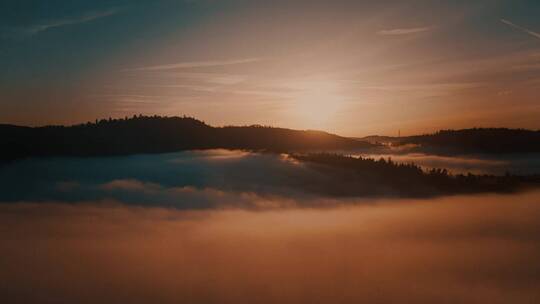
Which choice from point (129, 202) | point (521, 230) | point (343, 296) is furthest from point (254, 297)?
point (129, 202)

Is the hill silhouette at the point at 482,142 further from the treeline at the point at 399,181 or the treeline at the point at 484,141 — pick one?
the treeline at the point at 399,181

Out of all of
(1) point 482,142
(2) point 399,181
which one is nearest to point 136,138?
(2) point 399,181

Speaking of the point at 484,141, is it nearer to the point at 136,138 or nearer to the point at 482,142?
the point at 482,142

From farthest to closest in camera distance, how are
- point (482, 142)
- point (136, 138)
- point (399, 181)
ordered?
point (482, 142)
point (136, 138)
point (399, 181)

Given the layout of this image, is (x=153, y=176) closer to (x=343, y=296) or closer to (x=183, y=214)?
(x=183, y=214)

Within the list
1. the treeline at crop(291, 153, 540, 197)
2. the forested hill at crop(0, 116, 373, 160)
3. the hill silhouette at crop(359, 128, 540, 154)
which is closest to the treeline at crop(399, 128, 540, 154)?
the hill silhouette at crop(359, 128, 540, 154)

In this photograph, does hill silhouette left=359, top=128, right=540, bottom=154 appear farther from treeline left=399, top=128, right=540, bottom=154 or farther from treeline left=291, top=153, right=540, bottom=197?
treeline left=291, top=153, right=540, bottom=197
